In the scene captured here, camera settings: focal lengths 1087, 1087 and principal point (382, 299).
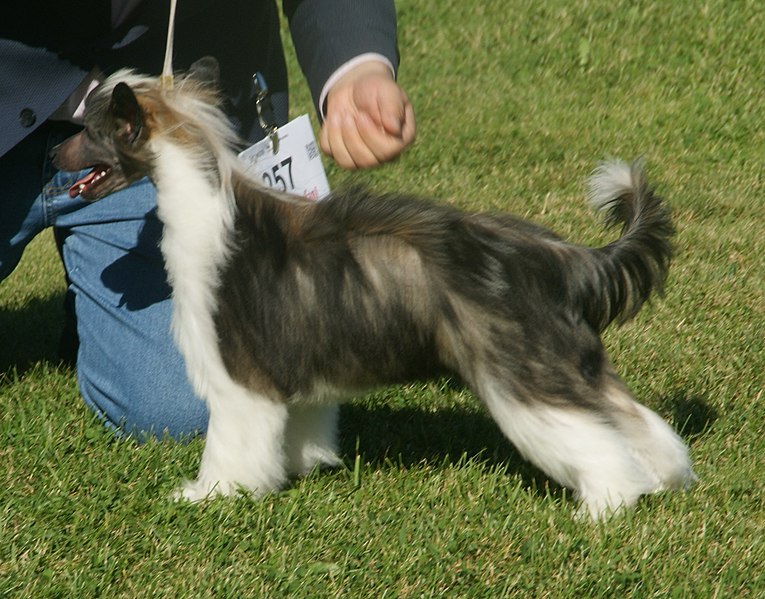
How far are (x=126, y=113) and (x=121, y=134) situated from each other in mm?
88

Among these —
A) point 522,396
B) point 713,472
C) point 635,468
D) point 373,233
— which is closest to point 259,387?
point 373,233

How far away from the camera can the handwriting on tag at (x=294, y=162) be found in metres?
4.16

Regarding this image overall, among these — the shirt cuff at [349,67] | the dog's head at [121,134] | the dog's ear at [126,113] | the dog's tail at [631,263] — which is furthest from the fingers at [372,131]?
the dog's tail at [631,263]

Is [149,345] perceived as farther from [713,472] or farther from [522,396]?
[713,472]

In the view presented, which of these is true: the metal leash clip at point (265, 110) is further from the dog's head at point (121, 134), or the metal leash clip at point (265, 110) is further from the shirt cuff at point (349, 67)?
the dog's head at point (121, 134)

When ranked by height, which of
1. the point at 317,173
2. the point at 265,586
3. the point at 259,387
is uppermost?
the point at 317,173

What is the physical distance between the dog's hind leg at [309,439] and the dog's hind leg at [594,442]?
0.83 m

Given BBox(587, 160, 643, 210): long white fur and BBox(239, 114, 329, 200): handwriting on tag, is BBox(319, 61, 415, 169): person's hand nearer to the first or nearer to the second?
BBox(239, 114, 329, 200): handwriting on tag

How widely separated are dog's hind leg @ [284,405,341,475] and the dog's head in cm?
107

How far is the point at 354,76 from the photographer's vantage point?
12.7 feet

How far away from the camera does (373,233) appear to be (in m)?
3.54

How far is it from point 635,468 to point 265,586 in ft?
4.03

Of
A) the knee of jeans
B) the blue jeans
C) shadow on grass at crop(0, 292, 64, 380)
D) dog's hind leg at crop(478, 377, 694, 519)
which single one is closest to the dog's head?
the blue jeans

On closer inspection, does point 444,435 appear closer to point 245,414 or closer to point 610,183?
point 245,414
